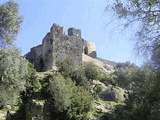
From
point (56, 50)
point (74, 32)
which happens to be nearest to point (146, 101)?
point (56, 50)

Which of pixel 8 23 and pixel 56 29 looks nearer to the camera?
pixel 8 23

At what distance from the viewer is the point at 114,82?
73.1m

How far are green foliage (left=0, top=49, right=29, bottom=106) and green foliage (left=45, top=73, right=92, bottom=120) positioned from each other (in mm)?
18238

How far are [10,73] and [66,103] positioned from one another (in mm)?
21068

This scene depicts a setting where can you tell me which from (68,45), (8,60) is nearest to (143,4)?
(8,60)

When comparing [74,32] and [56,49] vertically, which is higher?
[74,32]

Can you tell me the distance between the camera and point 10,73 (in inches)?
1293

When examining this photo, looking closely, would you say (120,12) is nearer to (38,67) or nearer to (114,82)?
(114,82)

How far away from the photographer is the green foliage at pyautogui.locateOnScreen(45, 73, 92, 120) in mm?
53062

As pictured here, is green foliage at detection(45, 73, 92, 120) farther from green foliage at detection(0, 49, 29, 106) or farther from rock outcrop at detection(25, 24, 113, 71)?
rock outcrop at detection(25, 24, 113, 71)

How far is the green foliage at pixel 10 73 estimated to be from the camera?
106 feet

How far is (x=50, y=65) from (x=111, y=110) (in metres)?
23.3

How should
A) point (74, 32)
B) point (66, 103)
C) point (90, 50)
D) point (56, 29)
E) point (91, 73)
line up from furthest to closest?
1. point (90, 50)
2. point (74, 32)
3. point (56, 29)
4. point (91, 73)
5. point (66, 103)

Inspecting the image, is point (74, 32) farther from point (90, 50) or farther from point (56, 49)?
point (90, 50)
